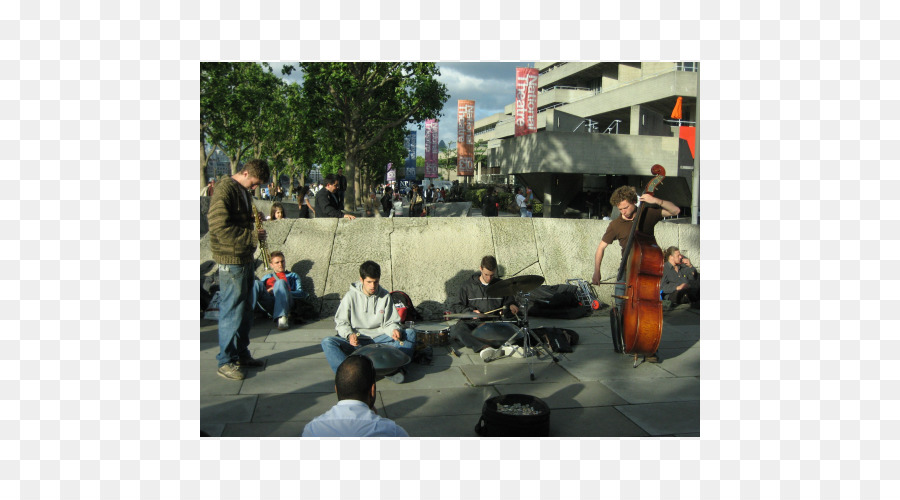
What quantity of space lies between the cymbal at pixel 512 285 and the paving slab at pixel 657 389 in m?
1.16

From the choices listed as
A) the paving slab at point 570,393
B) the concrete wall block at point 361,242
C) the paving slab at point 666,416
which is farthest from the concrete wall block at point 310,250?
the paving slab at point 666,416

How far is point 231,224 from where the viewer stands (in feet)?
17.3

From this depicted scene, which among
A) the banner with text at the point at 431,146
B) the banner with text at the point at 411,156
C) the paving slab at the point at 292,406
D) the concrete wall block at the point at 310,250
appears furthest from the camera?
the banner with text at the point at 411,156

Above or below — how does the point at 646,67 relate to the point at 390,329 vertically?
above

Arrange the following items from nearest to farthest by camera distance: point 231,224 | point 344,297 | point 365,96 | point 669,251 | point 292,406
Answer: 1. point 292,406
2. point 231,224
3. point 344,297
4. point 669,251
5. point 365,96

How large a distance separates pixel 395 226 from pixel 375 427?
248 inches

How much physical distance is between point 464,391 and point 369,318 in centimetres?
126

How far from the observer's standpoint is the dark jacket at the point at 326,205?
954 cm

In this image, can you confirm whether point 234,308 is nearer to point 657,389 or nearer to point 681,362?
point 657,389

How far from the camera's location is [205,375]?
Answer: 5.62m

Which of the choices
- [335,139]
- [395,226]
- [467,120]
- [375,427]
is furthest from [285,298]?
[467,120]

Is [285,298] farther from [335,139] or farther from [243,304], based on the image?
[335,139]

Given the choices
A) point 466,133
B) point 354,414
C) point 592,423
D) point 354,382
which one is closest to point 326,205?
point 592,423

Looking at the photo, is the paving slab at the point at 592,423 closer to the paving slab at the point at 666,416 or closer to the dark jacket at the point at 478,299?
the paving slab at the point at 666,416
